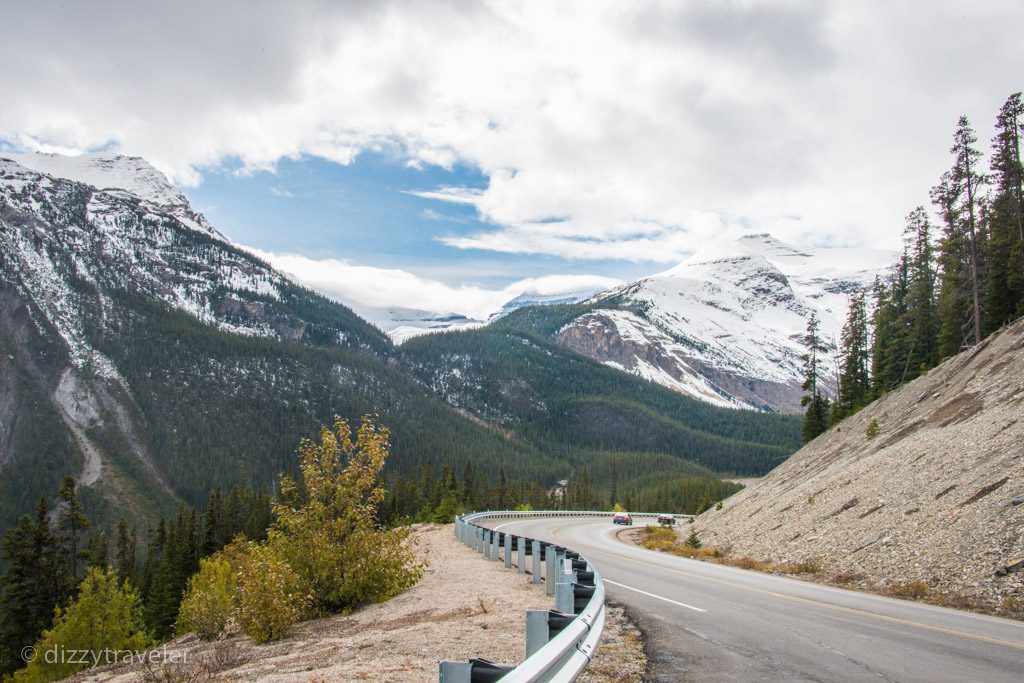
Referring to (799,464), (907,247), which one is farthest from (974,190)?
(907,247)

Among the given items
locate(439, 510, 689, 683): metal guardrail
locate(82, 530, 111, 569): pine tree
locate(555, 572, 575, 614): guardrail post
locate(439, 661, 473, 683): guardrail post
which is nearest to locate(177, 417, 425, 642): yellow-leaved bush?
locate(439, 510, 689, 683): metal guardrail

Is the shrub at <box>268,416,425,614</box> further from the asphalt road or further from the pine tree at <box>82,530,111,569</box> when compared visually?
the pine tree at <box>82,530,111,569</box>

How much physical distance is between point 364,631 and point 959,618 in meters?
9.86

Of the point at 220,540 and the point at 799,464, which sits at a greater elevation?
the point at 799,464

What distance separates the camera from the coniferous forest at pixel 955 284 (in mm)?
38562

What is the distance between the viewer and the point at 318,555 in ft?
47.4

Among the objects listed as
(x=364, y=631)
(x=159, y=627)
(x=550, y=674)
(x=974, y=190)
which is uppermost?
(x=974, y=190)

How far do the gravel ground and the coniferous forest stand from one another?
35.0 meters

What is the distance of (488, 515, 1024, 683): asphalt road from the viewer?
6930 mm

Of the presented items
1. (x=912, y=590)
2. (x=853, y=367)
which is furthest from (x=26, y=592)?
(x=853, y=367)

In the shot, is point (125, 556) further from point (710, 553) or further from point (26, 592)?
point (710, 553)

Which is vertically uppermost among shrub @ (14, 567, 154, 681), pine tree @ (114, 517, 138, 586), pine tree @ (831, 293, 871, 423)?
pine tree @ (831, 293, 871, 423)

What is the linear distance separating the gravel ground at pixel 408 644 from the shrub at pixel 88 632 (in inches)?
914

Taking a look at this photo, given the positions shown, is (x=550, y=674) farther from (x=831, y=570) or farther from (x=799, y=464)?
(x=799, y=464)
